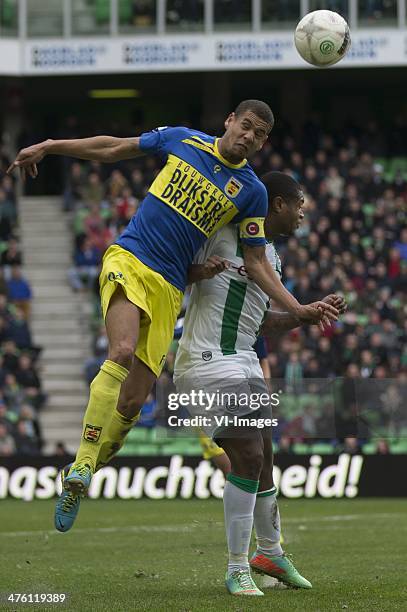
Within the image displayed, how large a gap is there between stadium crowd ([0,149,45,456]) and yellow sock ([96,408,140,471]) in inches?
514

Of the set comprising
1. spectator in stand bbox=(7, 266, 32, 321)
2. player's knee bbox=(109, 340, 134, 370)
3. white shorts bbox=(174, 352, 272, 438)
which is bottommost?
spectator in stand bbox=(7, 266, 32, 321)

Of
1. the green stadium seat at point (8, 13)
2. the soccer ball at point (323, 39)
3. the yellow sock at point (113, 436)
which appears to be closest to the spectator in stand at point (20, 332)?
the green stadium seat at point (8, 13)

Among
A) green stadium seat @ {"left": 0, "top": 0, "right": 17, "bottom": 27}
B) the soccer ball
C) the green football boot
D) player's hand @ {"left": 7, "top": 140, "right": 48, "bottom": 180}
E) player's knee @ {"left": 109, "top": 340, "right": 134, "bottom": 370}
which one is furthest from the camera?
green stadium seat @ {"left": 0, "top": 0, "right": 17, "bottom": 27}

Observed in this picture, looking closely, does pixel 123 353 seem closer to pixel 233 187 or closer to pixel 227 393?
pixel 227 393

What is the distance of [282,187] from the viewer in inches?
337

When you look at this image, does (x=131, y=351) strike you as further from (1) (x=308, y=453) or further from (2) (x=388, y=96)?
(2) (x=388, y=96)

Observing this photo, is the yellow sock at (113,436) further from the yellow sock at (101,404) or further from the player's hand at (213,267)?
the player's hand at (213,267)

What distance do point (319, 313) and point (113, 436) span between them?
1.46m

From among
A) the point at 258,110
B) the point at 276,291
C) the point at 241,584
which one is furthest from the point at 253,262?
the point at 241,584

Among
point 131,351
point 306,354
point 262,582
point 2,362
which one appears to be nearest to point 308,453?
point 306,354

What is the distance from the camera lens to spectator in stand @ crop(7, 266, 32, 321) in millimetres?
26781

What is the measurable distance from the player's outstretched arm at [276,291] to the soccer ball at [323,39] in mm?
1643

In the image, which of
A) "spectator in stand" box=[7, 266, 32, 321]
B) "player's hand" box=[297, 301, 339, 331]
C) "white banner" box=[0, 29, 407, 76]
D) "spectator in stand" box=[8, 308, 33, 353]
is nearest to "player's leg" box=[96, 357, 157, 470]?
"player's hand" box=[297, 301, 339, 331]

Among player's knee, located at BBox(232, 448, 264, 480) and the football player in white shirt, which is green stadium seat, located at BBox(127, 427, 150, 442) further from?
player's knee, located at BBox(232, 448, 264, 480)
